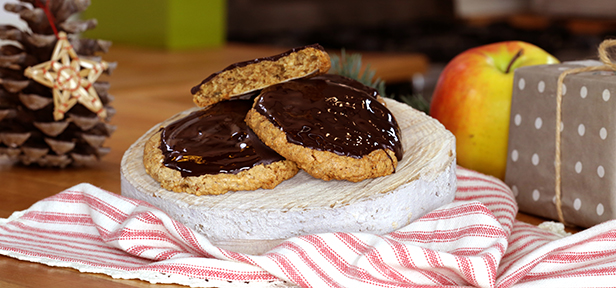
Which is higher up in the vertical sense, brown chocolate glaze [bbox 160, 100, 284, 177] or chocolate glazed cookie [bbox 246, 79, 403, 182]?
chocolate glazed cookie [bbox 246, 79, 403, 182]

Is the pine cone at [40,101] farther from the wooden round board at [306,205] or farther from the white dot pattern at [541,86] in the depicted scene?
the white dot pattern at [541,86]

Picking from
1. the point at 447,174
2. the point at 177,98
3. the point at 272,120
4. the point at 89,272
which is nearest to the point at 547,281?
the point at 447,174

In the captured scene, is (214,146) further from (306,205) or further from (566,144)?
(566,144)

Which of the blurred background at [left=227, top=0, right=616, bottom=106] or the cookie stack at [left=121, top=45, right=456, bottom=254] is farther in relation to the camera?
the blurred background at [left=227, top=0, right=616, bottom=106]

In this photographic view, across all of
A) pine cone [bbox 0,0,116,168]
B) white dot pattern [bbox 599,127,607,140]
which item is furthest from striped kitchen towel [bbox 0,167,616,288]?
pine cone [bbox 0,0,116,168]

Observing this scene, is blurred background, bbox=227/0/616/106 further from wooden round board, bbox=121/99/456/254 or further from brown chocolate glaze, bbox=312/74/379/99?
wooden round board, bbox=121/99/456/254

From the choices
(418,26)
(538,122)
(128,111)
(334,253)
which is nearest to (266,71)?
(334,253)

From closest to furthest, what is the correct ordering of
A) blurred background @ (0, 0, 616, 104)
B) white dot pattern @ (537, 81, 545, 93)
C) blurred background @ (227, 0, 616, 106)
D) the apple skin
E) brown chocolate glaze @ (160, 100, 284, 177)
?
1. brown chocolate glaze @ (160, 100, 284, 177)
2. white dot pattern @ (537, 81, 545, 93)
3. the apple skin
4. blurred background @ (0, 0, 616, 104)
5. blurred background @ (227, 0, 616, 106)
